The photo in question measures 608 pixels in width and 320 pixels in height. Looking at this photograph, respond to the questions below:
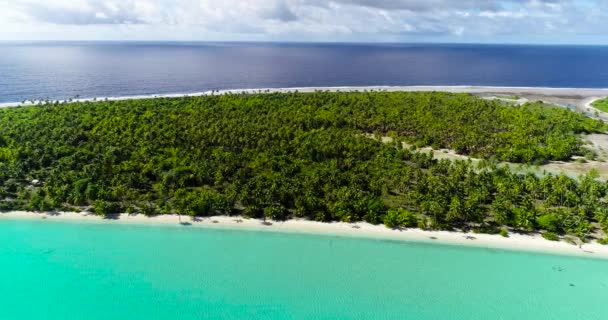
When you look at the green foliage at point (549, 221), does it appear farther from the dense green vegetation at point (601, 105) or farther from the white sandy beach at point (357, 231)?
the dense green vegetation at point (601, 105)

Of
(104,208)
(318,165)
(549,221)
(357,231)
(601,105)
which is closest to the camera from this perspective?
(549,221)

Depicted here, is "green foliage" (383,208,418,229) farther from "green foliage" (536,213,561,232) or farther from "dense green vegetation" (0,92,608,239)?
"green foliage" (536,213,561,232)

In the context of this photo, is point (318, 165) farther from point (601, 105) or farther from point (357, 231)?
point (601, 105)

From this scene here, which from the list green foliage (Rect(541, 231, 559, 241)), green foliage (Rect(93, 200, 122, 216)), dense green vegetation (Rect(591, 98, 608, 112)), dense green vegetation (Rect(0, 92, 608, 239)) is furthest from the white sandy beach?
dense green vegetation (Rect(591, 98, 608, 112))

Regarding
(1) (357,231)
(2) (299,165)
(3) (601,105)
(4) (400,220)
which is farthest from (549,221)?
(3) (601,105)

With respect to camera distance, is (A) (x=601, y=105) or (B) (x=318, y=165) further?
(A) (x=601, y=105)
